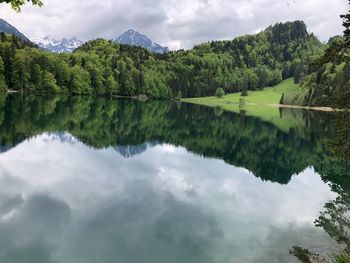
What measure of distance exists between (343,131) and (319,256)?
7.00 metres

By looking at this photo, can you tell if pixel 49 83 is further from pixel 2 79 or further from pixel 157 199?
pixel 157 199

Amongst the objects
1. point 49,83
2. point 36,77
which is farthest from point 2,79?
point 49,83

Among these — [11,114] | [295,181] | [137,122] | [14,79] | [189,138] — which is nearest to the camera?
[295,181]

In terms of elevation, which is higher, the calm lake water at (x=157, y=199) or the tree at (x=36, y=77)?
the tree at (x=36, y=77)

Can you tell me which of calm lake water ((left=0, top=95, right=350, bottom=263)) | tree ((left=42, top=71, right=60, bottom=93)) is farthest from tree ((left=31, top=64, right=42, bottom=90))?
calm lake water ((left=0, top=95, right=350, bottom=263))

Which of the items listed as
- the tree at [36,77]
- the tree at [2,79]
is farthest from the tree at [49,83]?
the tree at [2,79]

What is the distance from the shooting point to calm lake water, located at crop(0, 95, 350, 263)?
22.3 meters

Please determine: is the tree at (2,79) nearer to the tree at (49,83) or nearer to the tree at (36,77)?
the tree at (36,77)

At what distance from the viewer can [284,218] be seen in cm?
3014

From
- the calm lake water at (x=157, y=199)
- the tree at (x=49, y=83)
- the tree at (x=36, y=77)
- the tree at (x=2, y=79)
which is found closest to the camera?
the calm lake water at (x=157, y=199)

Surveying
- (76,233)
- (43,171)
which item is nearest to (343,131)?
(76,233)

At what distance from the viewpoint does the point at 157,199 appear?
32688 mm

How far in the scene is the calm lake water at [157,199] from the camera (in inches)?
880

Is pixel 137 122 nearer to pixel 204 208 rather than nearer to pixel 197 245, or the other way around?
pixel 204 208
